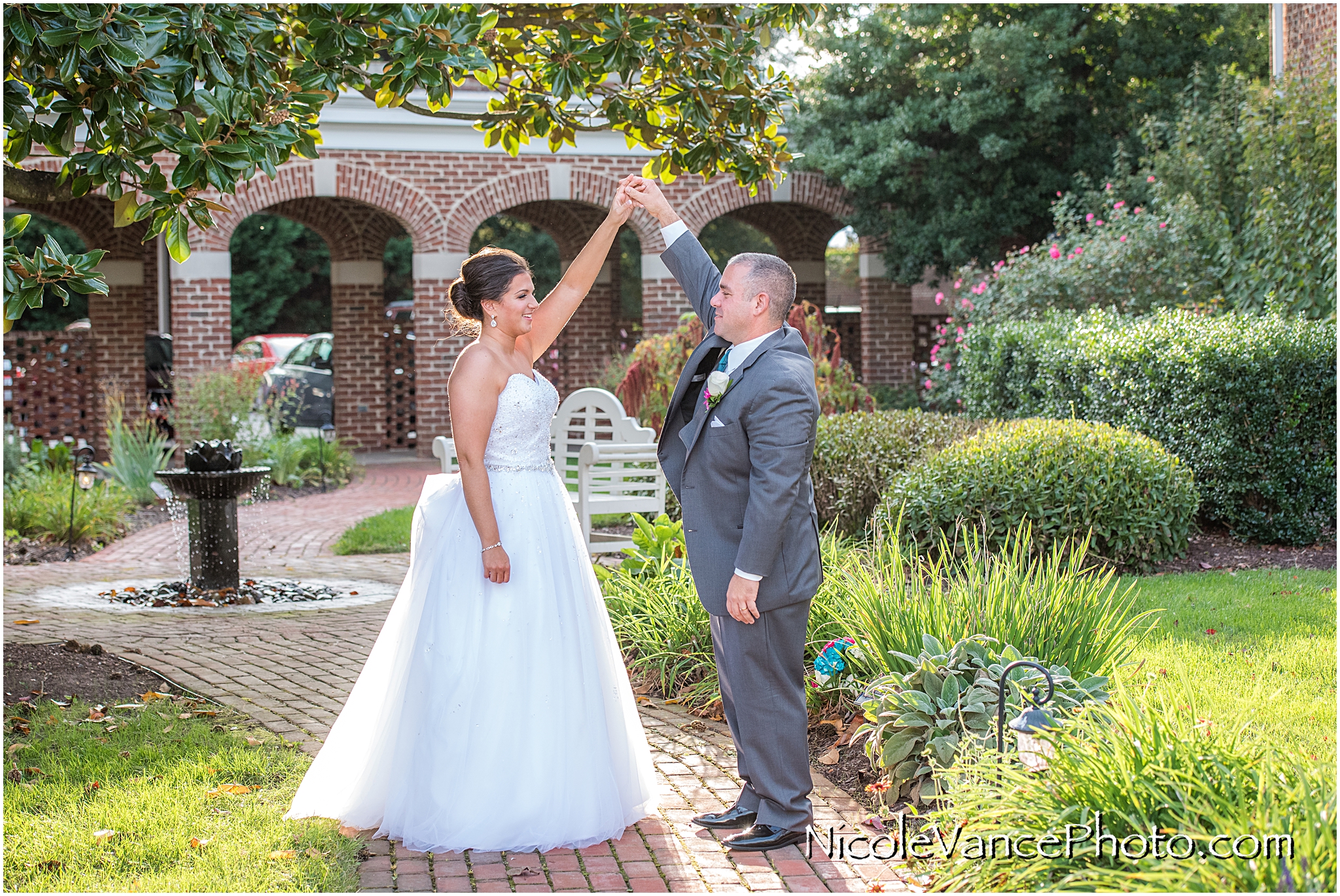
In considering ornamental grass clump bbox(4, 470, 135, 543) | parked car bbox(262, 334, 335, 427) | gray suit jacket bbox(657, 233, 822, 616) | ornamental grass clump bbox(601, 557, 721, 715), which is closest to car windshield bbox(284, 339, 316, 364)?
parked car bbox(262, 334, 335, 427)

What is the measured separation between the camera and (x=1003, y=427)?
7656 mm

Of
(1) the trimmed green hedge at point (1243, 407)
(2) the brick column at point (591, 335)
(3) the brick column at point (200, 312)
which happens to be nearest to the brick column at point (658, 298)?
(2) the brick column at point (591, 335)

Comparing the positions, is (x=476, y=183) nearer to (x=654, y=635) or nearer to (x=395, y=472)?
(x=395, y=472)

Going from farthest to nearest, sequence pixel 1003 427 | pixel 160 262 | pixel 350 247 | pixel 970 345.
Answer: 1. pixel 160 262
2. pixel 350 247
3. pixel 970 345
4. pixel 1003 427

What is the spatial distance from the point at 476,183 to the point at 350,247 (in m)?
3.31

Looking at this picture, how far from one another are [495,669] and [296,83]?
2690 millimetres

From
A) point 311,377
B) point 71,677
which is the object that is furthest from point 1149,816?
point 311,377

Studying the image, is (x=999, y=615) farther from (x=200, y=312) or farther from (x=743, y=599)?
(x=200, y=312)

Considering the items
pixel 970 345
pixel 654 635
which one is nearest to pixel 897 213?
pixel 970 345

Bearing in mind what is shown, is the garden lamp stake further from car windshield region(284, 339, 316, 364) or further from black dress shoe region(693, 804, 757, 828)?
car windshield region(284, 339, 316, 364)

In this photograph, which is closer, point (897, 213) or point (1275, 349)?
point (1275, 349)

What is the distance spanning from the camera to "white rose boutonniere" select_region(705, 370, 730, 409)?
350 cm

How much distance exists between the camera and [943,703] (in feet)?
12.4

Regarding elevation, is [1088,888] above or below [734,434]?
below
